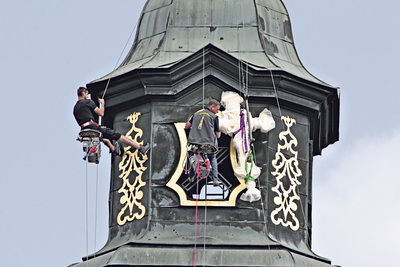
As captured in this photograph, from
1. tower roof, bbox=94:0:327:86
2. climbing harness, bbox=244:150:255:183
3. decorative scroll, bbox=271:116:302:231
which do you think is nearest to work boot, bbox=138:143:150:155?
tower roof, bbox=94:0:327:86

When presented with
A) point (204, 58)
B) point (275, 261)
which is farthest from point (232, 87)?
point (275, 261)

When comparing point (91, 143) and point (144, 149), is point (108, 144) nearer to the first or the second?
point (144, 149)

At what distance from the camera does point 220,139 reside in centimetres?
5191

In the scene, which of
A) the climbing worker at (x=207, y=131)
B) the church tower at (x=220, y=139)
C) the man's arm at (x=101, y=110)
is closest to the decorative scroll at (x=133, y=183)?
the church tower at (x=220, y=139)

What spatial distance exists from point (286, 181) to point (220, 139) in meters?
1.67

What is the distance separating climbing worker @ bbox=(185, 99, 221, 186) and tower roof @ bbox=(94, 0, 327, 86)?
187cm

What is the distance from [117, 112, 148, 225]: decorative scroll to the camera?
51594 mm

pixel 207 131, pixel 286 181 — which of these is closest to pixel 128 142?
pixel 207 131

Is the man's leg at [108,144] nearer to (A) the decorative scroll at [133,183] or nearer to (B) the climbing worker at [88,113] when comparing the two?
(B) the climbing worker at [88,113]

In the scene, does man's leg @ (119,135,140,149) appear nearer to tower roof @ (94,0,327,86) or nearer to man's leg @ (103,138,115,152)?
man's leg @ (103,138,115,152)

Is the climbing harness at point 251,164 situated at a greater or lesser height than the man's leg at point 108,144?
Result: lesser

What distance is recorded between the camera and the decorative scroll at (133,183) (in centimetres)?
5159

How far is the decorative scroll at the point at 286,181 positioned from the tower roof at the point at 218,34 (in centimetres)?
147

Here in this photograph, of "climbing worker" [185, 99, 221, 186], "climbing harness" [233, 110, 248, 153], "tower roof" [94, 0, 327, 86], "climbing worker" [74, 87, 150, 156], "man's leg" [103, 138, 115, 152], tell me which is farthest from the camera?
"tower roof" [94, 0, 327, 86]
